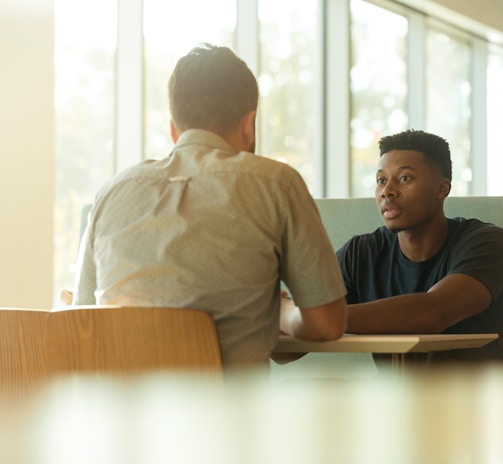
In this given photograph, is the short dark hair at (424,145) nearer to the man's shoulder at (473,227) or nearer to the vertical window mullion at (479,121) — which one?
the man's shoulder at (473,227)

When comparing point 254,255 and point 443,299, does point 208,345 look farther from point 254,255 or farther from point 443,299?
point 443,299

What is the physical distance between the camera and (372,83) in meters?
7.73

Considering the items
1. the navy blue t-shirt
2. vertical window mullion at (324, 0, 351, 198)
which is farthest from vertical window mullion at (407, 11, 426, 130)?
the navy blue t-shirt

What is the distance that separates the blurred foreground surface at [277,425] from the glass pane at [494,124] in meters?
9.16

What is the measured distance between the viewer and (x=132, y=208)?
136 centimetres

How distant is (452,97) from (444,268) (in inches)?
270

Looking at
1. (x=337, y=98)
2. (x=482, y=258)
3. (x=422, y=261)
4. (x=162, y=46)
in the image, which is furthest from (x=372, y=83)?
(x=482, y=258)

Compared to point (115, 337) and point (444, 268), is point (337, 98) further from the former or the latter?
point (115, 337)

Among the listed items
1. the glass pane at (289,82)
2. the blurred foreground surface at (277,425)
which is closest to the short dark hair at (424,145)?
the blurred foreground surface at (277,425)

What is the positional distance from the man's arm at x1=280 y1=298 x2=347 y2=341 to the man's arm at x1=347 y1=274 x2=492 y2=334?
37cm

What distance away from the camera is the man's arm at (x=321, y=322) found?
1.36 m

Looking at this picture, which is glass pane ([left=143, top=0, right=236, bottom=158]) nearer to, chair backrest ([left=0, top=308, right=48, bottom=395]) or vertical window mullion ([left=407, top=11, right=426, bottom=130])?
vertical window mullion ([left=407, top=11, right=426, bottom=130])

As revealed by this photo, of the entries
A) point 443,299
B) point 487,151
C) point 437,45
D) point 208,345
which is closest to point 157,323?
point 208,345

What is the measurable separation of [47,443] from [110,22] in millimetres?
5432
